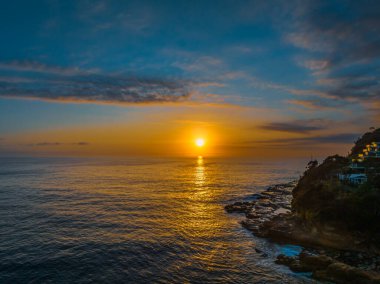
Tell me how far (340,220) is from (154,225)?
117 ft

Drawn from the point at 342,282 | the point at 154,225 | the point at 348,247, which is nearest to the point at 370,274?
the point at 342,282

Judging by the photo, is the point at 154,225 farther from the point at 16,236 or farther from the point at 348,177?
the point at 348,177

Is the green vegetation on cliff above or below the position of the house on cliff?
below

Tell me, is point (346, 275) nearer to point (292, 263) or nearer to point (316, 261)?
point (316, 261)

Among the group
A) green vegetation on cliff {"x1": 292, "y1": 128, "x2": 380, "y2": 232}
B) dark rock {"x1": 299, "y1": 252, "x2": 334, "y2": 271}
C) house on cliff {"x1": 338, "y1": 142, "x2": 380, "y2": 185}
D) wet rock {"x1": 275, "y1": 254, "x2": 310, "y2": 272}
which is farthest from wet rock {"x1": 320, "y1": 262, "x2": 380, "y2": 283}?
house on cliff {"x1": 338, "y1": 142, "x2": 380, "y2": 185}

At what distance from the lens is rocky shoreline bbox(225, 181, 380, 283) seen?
3038cm

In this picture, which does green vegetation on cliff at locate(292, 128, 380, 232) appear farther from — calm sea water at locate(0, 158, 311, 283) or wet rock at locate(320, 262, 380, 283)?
wet rock at locate(320, 262, 380, 283)

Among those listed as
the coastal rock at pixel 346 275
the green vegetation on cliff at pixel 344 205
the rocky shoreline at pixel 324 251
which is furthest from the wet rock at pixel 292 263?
the green vegetation on cliff at pixel 344 205

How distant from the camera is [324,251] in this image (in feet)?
127

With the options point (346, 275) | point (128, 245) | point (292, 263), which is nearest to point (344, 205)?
point (292, 263)

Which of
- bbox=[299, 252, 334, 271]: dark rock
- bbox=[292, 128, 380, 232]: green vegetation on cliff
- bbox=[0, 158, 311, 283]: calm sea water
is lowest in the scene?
bbox=[0, 158, 311, 283]: calm sea water

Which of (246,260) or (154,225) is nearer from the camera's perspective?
(246,260)

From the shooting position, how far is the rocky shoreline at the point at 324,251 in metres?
30.4

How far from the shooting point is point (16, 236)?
45.7m
